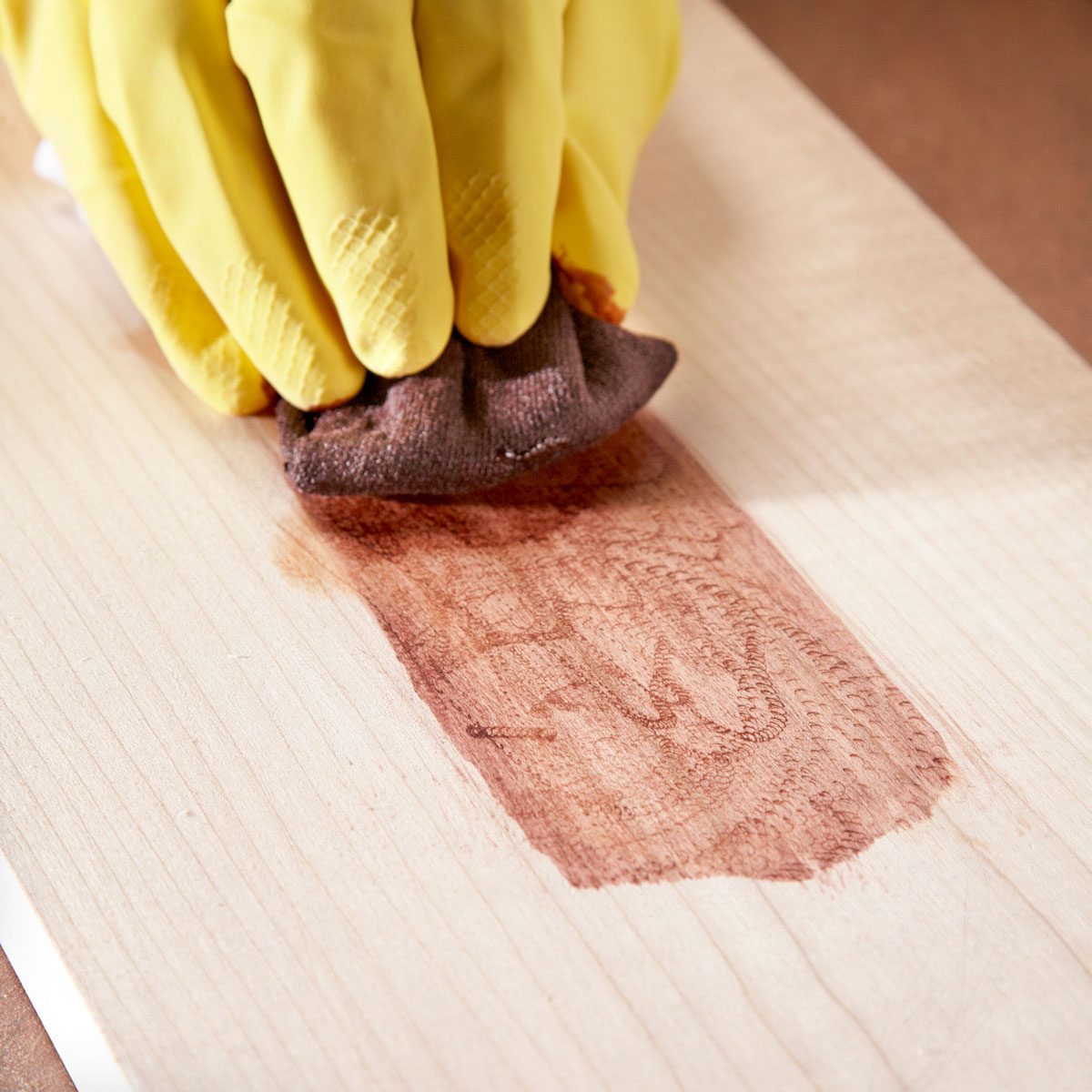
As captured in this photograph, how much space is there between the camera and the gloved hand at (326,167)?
726 mm

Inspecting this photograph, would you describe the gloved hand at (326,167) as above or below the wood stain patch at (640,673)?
above

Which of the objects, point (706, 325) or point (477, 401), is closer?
point (477, 401)

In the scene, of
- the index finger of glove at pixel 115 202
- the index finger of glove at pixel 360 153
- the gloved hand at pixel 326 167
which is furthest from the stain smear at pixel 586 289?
the index finger of glove at pixel 115 202

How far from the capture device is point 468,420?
2.66 ft

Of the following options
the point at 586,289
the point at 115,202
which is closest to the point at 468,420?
the point at 586,289

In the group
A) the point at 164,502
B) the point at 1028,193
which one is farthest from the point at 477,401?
the point at 1028,193

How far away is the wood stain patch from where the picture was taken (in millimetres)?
703

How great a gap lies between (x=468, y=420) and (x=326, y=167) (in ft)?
0.56

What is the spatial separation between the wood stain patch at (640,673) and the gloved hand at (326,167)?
117 mm

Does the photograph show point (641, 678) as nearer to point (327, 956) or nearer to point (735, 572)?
point (735, 572)

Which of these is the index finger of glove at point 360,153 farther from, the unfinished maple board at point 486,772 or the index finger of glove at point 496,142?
the unfinished maple board at point 486,772

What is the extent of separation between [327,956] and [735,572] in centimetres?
34

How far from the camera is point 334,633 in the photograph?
0.77 metres

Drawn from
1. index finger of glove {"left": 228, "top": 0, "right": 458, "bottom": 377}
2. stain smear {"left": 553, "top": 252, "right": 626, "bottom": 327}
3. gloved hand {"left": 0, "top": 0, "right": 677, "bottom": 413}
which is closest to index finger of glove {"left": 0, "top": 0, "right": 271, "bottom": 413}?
gloved hand {"left": 0, "top": 0, "right": 677, "bottom": 413}
